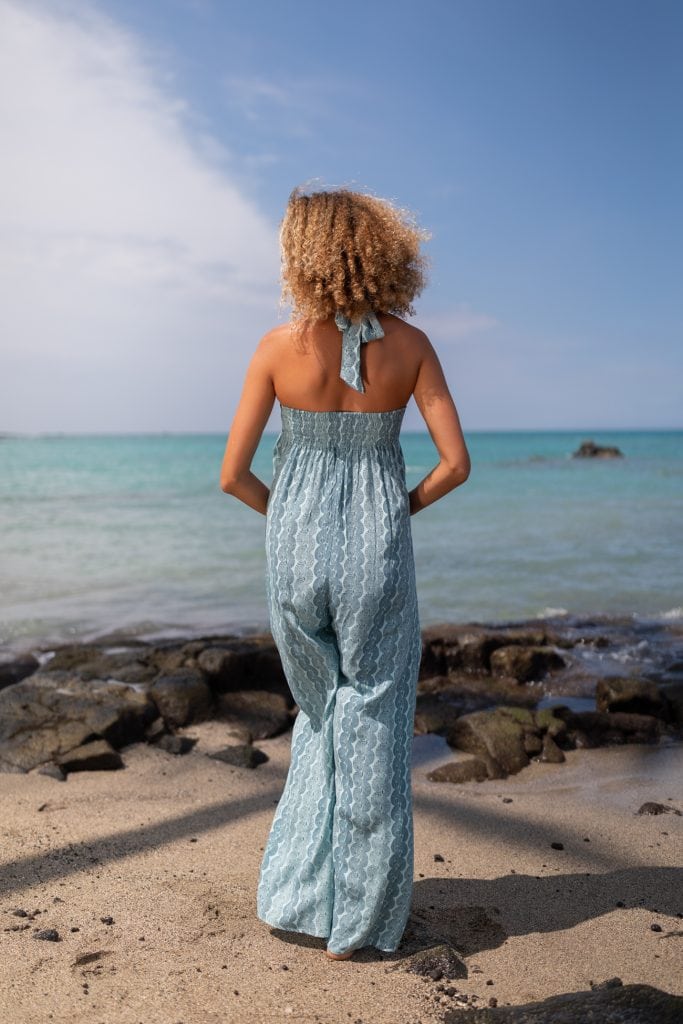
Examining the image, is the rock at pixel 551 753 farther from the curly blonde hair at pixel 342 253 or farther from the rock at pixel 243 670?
the curly blonde hair at pixel 342 253

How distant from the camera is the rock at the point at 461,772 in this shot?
5.12 meters

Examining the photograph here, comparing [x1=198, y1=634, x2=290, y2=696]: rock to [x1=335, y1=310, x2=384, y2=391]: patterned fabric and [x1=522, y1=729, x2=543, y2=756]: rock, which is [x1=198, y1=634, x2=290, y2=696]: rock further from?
[x1=335, y1=310, x2=384, y2=391]: patterned fabric

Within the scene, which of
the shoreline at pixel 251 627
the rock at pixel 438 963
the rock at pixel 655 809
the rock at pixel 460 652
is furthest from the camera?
the shoreline at pixel 251 627

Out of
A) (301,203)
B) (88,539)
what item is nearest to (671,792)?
(301,203)

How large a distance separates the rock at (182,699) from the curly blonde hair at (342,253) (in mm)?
3691

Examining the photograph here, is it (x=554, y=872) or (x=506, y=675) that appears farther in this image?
(x=506, y=675)

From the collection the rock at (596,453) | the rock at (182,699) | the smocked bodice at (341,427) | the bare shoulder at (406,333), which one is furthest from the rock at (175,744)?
the rock at (596,453)

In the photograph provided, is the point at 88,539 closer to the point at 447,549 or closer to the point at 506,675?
the point at 447,549

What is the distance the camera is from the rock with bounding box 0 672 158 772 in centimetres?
512

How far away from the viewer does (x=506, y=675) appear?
24.5 ft

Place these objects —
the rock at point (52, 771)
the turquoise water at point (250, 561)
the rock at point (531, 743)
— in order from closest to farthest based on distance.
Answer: the rock at point (52, 771) < the rock at point (531, 743) < the turquoise water at point (250, 561)

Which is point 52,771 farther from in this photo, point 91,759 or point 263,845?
point 263,845

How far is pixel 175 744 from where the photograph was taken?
215 inches

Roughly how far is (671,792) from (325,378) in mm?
3253
